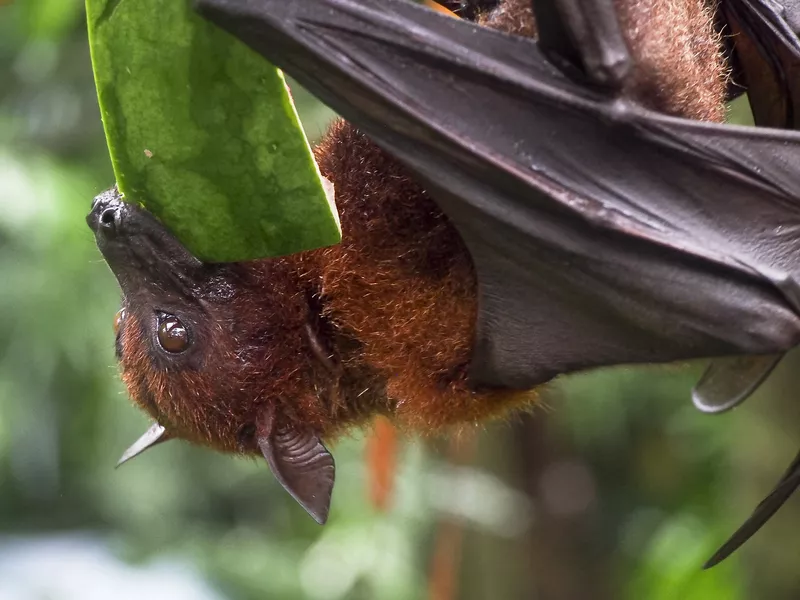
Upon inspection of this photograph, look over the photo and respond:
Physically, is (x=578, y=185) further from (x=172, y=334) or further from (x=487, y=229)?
(x=172, y=334)

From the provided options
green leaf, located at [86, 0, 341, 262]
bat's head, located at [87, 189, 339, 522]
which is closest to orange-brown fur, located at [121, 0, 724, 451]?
bat's head, located at [87, 189, 339, 522]

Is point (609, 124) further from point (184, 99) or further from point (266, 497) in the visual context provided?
point (266, 497)

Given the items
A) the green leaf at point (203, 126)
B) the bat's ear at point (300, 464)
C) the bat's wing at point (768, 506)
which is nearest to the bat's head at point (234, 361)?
the bat's ear at point (300, 464)

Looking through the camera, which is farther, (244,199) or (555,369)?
(555,369)

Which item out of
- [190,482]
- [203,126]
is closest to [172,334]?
[203,126]

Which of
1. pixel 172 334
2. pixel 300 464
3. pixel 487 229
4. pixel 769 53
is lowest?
pixel 300 464

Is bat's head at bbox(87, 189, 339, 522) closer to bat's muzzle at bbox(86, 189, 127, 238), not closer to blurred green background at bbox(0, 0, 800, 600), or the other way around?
bat's muzzle at bbox(86, 189, 127, 238)

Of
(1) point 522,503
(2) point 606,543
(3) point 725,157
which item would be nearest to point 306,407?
(3) point 725,157
